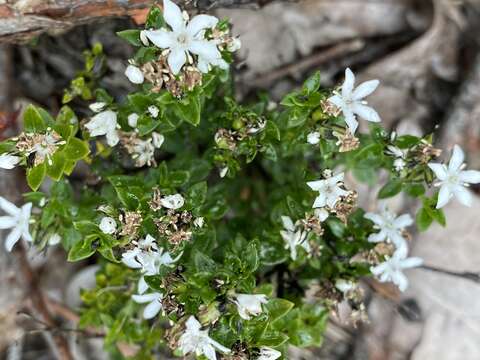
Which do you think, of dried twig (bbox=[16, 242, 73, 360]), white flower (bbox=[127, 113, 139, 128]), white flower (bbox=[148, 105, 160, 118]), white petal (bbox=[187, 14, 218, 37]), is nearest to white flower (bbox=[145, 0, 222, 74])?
white petal (bbox=[187, 14, 218, 37])

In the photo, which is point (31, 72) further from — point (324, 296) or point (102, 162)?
point (324, 296)

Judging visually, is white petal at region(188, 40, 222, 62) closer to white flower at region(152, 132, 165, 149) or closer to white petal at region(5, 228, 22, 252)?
white flower at region(152, 132, 165, 149)

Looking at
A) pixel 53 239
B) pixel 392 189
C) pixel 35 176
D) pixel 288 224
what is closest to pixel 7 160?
pixel 35 176

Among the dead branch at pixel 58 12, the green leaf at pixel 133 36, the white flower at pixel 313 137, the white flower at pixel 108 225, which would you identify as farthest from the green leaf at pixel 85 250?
the dead branch at pixel 58 12

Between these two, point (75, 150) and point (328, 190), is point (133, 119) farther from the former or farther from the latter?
point (328, 190)

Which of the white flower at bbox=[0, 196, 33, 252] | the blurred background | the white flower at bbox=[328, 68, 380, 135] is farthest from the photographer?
the blurred background
